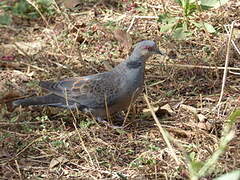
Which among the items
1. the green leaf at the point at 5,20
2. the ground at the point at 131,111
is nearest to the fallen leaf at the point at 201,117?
the ground at the point at 131,111

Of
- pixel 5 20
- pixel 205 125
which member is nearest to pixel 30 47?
pixel 5 20

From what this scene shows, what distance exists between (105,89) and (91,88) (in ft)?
0.44

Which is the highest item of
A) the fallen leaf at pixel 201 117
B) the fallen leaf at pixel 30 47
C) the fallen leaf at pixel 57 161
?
the fallen leaf at pixel 201 117

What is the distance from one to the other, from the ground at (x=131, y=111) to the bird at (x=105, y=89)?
0.43 feet

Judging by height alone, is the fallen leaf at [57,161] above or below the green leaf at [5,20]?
below

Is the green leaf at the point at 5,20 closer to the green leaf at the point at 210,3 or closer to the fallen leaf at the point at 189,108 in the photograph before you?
the green leaf at the point at 210,3

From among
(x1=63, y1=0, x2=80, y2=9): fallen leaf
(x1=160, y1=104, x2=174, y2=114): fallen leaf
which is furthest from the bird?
(x1=63, y1=0, x2=80, y2=9): fallen leaf

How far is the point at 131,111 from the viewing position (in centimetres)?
424

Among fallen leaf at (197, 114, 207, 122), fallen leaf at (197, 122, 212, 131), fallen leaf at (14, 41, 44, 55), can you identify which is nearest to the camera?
fallen leaf at (197, 122, 212, 131)

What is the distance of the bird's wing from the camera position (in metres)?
3.99

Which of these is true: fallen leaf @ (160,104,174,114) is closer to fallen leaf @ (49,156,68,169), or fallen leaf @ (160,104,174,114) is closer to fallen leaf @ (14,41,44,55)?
fallen leaf @ (49,156,68,169)

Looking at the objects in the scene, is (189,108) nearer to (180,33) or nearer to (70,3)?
(180,33)

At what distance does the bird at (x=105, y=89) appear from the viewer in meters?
3.97

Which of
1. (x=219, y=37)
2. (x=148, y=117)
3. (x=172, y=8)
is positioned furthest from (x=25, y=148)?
(x=172, y=8)
